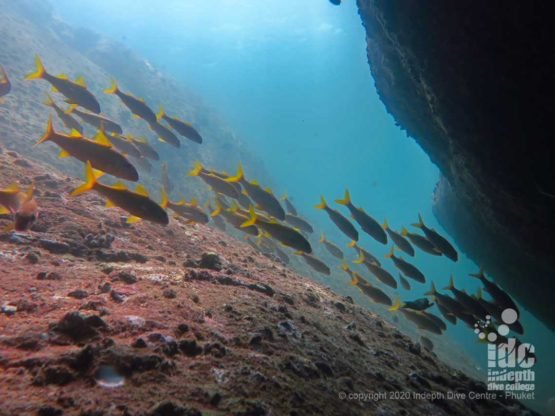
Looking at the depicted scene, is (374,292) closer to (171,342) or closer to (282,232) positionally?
(282,232)

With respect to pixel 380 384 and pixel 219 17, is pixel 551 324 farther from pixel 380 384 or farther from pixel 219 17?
pixel 219 17

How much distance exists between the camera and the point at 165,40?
269 feet

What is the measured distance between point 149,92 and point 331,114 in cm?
7569

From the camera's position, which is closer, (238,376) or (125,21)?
(238,376)

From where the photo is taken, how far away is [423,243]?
7.70 meters

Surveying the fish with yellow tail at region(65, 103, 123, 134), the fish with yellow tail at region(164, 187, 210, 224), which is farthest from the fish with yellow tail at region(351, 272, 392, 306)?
the fish with yellow tail at region(65, 103, 123, 134)

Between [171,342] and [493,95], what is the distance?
16.7 feet

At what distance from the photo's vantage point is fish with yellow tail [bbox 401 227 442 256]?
746cm

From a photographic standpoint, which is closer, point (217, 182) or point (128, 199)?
point (128, 199)

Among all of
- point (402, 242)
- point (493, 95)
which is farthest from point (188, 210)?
point (493, 95)

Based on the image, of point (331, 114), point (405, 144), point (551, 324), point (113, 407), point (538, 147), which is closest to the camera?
point (113, 407)

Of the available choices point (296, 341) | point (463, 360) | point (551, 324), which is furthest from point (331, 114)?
point (296, 341)

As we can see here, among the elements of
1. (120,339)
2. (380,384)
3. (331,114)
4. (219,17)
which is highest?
(331,114)

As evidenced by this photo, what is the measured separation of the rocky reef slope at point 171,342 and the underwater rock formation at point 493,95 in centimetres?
317
